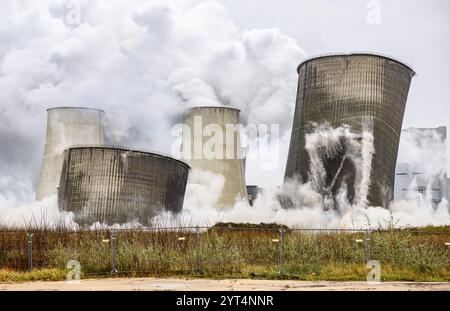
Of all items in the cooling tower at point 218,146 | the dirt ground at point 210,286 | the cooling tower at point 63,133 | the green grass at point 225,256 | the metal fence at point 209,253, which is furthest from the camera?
the cooling tower at point 218,146

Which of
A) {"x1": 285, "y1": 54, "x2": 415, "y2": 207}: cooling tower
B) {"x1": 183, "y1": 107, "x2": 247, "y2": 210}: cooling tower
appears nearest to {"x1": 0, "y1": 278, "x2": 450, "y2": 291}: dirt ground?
{"x1": 285, "y1": 54, "x2": 415, "y2": 207}: cooling tower

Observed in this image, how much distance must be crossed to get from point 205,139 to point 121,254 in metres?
24.2

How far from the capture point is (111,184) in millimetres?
30844

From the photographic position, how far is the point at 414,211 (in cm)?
3431

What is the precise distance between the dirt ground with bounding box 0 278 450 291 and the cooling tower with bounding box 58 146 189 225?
18649mm

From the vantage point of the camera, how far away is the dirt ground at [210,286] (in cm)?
1012

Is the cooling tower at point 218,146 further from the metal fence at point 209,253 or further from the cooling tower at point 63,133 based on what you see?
the metal fence at point 209,253

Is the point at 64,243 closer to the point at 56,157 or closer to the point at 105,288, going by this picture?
the point at 105,288

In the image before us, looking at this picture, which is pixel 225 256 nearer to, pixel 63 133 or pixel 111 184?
pixel 111 184

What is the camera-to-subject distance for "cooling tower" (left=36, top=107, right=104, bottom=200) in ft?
110

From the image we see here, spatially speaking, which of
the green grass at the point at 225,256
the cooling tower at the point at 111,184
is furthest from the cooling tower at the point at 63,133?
the green grass at the point at 225,256

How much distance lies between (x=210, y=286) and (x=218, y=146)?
27.0 metres

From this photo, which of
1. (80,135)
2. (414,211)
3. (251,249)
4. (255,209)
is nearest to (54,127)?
(80,135)

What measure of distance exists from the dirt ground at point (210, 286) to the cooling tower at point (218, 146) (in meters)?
24.5
